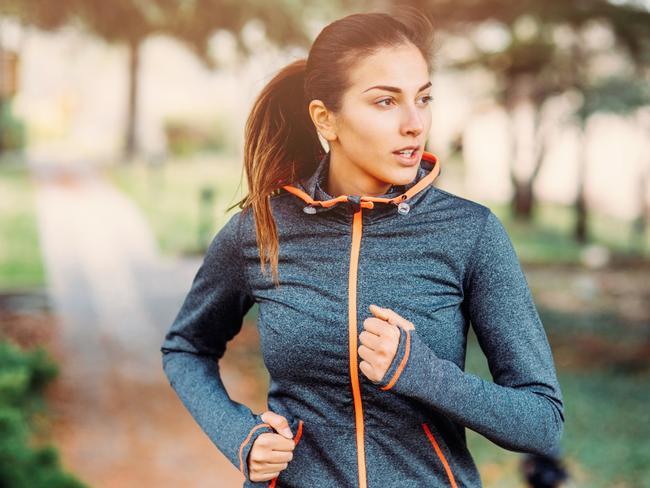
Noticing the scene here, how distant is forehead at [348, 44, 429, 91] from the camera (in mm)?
1511

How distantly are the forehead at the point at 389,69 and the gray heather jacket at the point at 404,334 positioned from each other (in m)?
0.18

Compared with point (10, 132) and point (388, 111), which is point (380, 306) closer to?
point (388, 111)

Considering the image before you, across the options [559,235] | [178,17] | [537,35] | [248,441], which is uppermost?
[537,35]

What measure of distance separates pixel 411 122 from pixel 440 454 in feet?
1.84

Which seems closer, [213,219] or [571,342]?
[571,342]

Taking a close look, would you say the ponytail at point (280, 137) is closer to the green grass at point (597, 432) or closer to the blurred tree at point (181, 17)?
the green grass at point (597, 432)

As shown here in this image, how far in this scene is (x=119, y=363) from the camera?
748 cm

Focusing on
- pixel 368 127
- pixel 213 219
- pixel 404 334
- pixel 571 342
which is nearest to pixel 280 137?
pixel 368 127

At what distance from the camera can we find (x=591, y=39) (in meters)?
10.6

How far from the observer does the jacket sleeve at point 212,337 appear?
1.66m

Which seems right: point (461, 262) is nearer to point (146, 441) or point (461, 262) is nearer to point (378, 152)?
point (378, 152)

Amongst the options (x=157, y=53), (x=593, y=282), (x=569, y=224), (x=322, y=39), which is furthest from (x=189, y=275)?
(x=157, y=53)

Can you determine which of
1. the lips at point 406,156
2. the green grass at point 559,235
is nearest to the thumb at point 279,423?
the lips at point 406,156

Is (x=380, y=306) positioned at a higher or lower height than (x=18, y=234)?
higher
